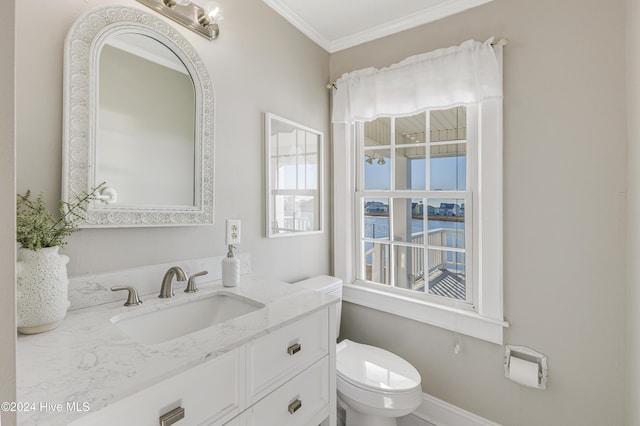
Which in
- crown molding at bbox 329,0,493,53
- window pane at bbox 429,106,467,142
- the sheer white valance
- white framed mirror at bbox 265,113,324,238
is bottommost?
white framed mirror at bbox 265,113,324,238

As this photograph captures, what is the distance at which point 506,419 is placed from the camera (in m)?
1.54

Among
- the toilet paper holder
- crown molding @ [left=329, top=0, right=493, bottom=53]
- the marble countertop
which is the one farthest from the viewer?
crown molding @ [left=329, top=0, right=493, bottom=53]

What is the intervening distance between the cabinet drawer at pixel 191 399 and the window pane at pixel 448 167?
60.4 inches

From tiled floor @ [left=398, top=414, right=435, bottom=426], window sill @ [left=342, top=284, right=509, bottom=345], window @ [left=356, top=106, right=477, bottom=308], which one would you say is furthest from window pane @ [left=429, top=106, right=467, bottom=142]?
tiled floor @ [left=398, top=414, right=435, bottom=426]

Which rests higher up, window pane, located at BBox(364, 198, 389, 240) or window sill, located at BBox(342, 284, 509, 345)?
window pane, located at BBox(364, 198, 389, 240)

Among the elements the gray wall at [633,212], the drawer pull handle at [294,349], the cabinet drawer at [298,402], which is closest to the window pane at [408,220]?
the gray wall at [633,212]

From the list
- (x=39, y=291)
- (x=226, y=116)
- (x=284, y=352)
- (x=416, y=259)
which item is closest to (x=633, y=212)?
(x=416, y=259)

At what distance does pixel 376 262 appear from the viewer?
210cm

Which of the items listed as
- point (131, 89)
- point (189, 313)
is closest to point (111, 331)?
point (189, 313)

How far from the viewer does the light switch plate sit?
1.47 m

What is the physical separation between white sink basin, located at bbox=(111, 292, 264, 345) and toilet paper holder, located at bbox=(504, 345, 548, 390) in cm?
136

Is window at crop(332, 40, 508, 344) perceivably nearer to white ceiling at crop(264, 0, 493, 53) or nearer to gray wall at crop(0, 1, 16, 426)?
white ceiling at crop(264, 0, 493, 53)

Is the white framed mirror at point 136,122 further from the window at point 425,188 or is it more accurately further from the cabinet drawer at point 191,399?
the window at point 425,188

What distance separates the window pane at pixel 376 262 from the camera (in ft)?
6.75
